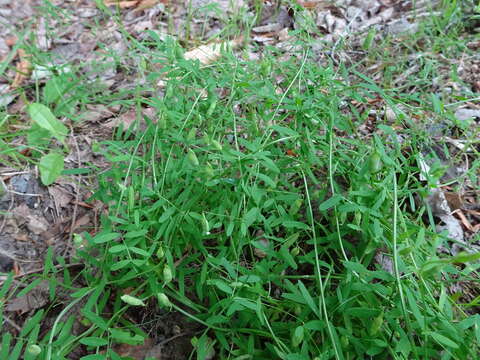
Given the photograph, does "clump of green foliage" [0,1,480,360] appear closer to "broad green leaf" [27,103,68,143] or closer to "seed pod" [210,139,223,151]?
"seed pod" [210,139,223,151]

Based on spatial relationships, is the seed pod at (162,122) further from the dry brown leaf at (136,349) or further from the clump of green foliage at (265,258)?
the dry brown leaf at (136,349)

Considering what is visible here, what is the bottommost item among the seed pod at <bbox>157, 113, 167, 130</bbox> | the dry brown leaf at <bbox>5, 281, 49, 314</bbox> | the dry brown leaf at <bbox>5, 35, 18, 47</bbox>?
the dry brown leaf at <bbox>5, 281, 49, 314</bbox>

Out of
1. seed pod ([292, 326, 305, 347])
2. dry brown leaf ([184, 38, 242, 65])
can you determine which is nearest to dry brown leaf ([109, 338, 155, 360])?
seed pod ([292, 326, 305, 347])

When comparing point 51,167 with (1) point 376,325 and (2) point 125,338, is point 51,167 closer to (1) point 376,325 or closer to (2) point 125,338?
(2) point 125,338

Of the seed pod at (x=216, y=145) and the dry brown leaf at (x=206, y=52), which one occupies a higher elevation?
the seed pod at (x=216, y=145)

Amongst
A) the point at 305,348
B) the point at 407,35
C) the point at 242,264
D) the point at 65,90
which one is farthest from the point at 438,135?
the point at 65,90

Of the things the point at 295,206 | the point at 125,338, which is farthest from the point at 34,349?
the point at 295,206

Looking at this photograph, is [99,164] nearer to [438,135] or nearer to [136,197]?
[136,197]

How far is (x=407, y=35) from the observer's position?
8.87ft

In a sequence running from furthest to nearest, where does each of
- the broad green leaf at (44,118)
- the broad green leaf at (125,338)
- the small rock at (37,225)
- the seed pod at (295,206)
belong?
the small rock at (37,225) → the broad green leaf at (44,118) → the seed pod at (295,206) → the broad green leaf at (125,338)

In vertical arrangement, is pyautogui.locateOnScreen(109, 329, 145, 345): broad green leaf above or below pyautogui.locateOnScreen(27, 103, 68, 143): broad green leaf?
below

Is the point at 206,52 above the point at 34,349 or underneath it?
above

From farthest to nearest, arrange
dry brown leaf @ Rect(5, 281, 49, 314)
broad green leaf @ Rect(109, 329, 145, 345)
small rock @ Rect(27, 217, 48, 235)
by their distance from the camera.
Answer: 1. small rock @ Rect(27, 217, 48, 235)
2. dry brown leaf @ Rect(5, 281, 49, 314)
3. broad green leaf @ Rect(109, 329, 145, 345)

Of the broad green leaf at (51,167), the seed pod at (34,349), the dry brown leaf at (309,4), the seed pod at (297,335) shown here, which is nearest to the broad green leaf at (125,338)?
the seed pod at (34,349)
